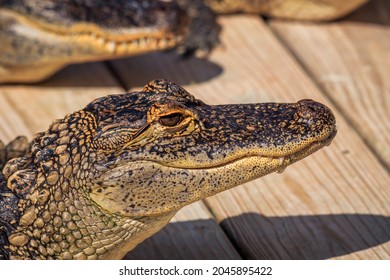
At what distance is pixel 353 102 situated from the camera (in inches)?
195

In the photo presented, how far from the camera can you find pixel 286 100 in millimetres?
4992

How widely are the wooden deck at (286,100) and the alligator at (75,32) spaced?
13 centimetres

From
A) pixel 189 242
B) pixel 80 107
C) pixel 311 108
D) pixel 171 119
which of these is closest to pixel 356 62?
pixel 80 107

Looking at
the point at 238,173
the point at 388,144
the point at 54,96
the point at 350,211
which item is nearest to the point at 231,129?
the point at 238,173

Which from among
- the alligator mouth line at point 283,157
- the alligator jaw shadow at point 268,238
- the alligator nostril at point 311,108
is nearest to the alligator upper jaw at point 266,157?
the alligator mouth line at point 283,157

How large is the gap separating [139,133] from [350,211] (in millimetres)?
1268

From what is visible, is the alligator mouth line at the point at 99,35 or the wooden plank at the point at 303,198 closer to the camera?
the wooden plank at the point at 303,198

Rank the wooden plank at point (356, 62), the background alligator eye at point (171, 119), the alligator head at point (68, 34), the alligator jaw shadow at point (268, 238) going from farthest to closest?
1. the alligator head at point (68, 34)
2. the wooden plank at point (356, 62)
3. the alligator jaw shadow at point (268, 238)
4. the background alligator eye at point (171, 119)

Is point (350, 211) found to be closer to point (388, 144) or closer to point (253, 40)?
point (388, 144)

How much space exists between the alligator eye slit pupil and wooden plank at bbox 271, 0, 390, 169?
1505mm

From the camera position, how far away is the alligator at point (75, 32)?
5117 millimetres

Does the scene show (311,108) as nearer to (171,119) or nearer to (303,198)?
(171,119)

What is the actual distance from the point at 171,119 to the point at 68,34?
201 cm

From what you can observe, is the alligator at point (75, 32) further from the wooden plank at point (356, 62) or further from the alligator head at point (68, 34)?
the wooden plank at point (356, 62)
